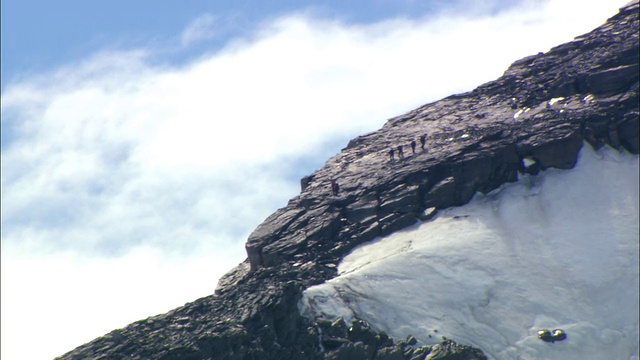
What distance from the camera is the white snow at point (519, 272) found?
70.9 metres

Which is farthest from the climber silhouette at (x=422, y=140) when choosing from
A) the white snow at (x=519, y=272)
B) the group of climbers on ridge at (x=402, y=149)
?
the white snow at (x=519, y=272)

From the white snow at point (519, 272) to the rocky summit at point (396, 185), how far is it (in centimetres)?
118

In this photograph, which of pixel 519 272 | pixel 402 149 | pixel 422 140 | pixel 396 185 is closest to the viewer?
pixel 519 272

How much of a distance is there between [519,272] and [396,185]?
39.2ft

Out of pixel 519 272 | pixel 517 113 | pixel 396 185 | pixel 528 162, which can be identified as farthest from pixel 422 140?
pixel 519 272

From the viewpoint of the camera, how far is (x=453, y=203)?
81.2 m

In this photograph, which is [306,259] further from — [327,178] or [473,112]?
[473,112]

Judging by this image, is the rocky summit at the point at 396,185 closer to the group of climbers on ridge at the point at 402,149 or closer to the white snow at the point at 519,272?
the group of climbers on ridge at the point at 402,149

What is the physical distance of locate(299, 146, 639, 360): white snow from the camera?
233 ft

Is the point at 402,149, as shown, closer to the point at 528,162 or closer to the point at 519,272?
the point at 528,162

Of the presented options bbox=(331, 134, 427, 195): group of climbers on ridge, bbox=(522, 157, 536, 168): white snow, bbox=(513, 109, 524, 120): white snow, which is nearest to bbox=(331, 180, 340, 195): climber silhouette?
bbox=(331, 134, 427, 195): group of climbers on ridge

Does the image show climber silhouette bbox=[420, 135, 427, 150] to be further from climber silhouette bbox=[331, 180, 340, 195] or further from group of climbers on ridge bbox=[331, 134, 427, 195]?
climber silhouette bbox=[331, 180, 340, 195]

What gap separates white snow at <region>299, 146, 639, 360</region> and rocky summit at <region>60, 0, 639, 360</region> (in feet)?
3.86

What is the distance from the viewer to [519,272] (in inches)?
2943
